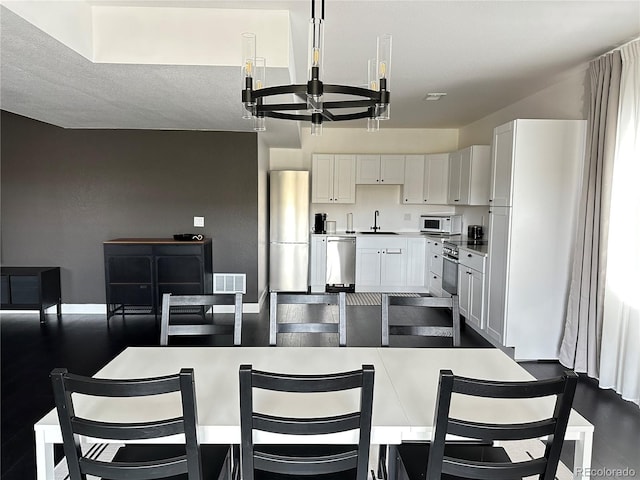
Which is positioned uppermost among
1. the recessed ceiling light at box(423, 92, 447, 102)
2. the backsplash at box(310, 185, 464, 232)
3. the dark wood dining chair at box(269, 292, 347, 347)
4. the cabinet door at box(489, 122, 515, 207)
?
the recessed ceiling light at box(423, 92, 447, 102)

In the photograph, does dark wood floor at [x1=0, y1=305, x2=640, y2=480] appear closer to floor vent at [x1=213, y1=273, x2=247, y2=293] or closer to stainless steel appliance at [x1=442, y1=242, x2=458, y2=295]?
floor vent at [x1=213, y1=273, x2=247, y2=293]

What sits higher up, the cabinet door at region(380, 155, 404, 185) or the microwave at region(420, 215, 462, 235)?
the cabinet door at region(380, 155, 404, 185)

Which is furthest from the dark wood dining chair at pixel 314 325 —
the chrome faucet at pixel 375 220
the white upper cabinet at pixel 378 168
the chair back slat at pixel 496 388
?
the chrome faucet at pixel 375 220

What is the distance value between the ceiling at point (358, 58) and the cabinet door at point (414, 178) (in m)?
2.21

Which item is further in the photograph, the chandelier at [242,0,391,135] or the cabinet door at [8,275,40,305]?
the cabinet door at [8,275,40,305]

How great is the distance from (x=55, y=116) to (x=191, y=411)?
4.51 metres

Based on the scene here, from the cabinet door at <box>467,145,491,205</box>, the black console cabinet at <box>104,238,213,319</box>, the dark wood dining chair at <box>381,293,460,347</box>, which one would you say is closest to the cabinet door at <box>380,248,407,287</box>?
the cabinet door at <box>467,145,491,205</box>

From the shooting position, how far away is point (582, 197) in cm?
356

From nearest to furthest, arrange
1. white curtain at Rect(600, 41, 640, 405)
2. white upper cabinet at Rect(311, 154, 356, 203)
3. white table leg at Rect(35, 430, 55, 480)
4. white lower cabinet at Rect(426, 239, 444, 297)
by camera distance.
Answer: white table leg at Rect(35, 430, 55, 480) → white curtain at Rect(600, 41, 640, 405) → white lower cabinet at Rect(426, 239, 444, 297) → white upper cabinet at Rect(311, 154, 356, 203)

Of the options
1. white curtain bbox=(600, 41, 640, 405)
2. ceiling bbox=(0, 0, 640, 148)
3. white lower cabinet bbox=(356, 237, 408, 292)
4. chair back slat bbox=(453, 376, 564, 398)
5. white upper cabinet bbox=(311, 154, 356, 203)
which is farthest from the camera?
white upper cabinet bbox=(311, 154, 356, 203)

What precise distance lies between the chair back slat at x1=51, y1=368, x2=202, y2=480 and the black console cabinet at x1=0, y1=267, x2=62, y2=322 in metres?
4.52

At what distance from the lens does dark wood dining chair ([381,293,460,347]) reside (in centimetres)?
232

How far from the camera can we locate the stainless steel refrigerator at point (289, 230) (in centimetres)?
644

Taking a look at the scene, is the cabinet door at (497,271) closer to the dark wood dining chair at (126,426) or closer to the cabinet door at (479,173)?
the cabinet door at (479,173)
